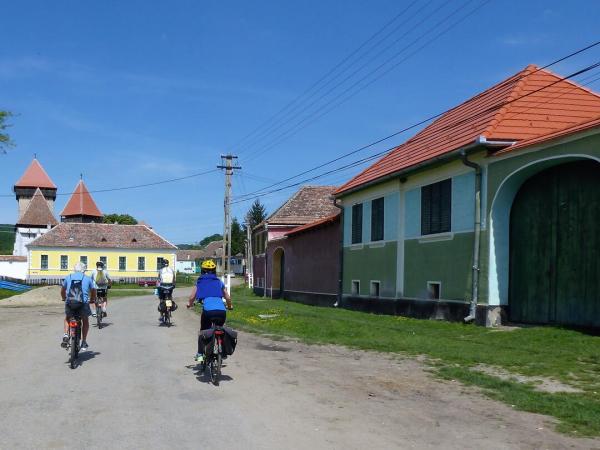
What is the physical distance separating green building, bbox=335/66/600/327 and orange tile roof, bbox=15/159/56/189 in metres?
89.8

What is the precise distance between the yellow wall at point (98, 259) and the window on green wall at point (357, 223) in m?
52.1

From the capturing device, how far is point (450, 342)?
1373 cm

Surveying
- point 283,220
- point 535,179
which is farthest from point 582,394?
point 283,220

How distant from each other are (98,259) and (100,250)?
1116 mm

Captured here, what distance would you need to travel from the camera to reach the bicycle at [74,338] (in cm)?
999

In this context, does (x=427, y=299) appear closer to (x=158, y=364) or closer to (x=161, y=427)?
(x=158, y=364)

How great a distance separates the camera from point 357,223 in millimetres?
25531

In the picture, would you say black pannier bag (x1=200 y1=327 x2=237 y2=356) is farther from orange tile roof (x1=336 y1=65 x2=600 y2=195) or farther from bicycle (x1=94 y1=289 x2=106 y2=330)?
orange tile roof (x1=336 y1=65 x2=600 y2=195)

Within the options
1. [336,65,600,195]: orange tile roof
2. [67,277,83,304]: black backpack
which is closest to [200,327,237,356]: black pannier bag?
[67,277,83,304]: black backpack

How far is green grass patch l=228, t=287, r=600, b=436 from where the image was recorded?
24.9 ft

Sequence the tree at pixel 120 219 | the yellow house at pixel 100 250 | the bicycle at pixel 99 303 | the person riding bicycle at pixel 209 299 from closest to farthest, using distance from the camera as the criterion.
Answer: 1. the person riding bicycle at pixel 209 299
2. the bicycle at pixel 99 303
3. the yellow house at pixel 100 250
4. the tree at pixel 120 219

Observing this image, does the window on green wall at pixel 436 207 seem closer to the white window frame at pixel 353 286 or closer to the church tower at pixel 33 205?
the white window frame at pixel 353 286

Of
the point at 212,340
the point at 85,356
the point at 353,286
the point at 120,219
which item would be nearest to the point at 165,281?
the point at 85,356

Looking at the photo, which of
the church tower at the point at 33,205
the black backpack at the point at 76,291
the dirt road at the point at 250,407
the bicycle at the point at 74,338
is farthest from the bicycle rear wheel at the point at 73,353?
the church tower at the point at 33,205
